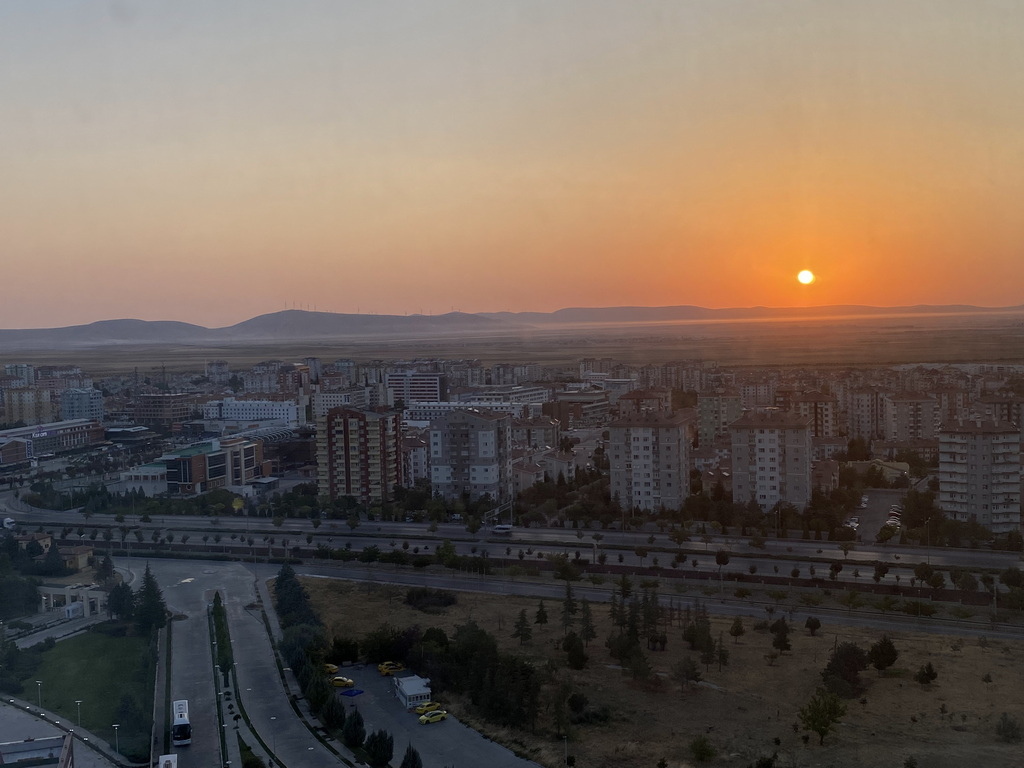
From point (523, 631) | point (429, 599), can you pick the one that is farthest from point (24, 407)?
point (523, 631)

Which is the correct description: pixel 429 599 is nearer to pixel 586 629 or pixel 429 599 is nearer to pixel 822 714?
pixel 586 629

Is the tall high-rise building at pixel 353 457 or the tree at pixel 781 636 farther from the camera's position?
the tall high-rise building at pixel 353 457

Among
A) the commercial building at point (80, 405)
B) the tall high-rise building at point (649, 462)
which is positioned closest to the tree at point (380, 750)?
the tall high-rise building at point (649, 462)

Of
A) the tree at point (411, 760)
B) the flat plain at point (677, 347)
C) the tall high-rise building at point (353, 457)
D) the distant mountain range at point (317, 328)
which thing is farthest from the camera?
the distant mountain range at point (317, 328)

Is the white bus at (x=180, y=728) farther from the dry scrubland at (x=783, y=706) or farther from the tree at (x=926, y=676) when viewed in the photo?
the tree at (x=926, y=676)

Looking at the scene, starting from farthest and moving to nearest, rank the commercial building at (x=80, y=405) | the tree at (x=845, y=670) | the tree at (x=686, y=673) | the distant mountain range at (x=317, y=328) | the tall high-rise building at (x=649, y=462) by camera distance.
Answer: the distant mountain range at (x=317, y=328), the commercial building at (x=80, y=405), the tall high-rise building at (x=649, y=462), the tree at (x=686, y=673), the tree at (x=845, y=670)

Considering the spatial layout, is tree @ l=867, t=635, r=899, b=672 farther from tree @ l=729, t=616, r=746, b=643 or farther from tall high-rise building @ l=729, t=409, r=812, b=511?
tall high-rise building @ l=729, t=409, r=812, b=511

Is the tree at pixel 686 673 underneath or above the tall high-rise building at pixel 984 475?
underneath

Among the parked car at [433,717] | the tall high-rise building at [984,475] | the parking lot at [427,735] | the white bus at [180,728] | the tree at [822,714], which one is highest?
the tall high-rise building at [984,475]
